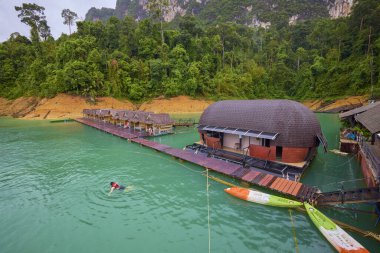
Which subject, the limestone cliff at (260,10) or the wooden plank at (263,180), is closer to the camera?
the wooden plank at (263,180)

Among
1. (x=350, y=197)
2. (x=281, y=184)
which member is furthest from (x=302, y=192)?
(x=350, y=197)

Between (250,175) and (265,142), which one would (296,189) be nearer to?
(250,175)

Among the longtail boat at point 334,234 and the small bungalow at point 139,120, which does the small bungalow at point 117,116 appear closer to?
the small bungalow at point 139,120

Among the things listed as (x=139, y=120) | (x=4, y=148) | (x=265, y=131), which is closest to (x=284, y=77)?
(x=139, y=120)

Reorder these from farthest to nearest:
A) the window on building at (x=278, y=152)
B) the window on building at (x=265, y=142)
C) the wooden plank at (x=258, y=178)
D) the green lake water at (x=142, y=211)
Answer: the window on building at (x=265, y=142)
the window on building at (x=278, y=152)
the wooden plank at (x=258, y=178)
the green lake water at (x=142, y=211)

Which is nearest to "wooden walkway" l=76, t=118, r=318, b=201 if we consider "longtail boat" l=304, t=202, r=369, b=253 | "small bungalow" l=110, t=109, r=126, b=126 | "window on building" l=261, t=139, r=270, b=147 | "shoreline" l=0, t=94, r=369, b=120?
"longtail boat" l=304, t=202, r=369, b=253

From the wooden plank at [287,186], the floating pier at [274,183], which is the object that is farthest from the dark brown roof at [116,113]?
the wooden plank at [287,186]

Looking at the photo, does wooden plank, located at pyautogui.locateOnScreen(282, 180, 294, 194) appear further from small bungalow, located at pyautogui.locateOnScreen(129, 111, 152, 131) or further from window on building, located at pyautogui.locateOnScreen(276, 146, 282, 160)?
small bungalow, located at pyautogui.locateOnScreen(129, 111, 152, 131)

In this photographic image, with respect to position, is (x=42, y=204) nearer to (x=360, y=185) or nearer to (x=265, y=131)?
(x=265, y=131)
